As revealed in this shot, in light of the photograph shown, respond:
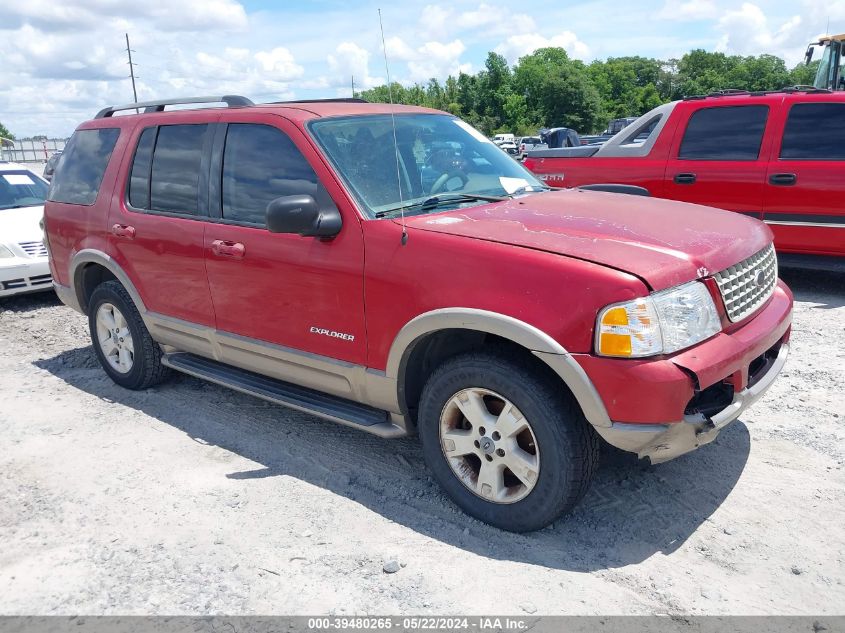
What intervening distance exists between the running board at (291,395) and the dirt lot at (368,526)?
0.37m

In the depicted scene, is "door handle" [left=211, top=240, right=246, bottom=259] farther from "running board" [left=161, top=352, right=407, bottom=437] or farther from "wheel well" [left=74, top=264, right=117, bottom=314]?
"wheel well" [left=74, top=264, right=117, bottom=314]

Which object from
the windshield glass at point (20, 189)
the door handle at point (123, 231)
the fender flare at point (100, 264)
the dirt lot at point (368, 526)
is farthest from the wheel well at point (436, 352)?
the windshield glass at point (20, 189)

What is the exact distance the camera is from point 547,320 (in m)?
2.88

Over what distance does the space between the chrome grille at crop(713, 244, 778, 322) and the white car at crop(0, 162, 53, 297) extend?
6726 mm

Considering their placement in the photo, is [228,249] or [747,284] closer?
[747,284]

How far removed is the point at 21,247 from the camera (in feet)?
26.0

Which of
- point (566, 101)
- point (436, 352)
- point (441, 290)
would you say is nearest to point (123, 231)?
point (436, 352)

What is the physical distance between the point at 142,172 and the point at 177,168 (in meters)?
0.44

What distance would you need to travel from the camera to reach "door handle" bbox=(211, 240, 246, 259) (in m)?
4.02

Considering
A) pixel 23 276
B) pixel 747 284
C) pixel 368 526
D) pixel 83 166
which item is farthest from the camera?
pixel 23 276

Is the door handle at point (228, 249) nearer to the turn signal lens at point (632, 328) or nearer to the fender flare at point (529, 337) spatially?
the fender flare at point (529, 337)

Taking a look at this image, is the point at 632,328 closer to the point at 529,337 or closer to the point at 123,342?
the point at 529,337

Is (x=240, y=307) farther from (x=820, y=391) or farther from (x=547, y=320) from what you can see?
(x=820, y=391)

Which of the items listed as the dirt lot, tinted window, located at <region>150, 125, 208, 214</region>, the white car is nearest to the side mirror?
tinted window, located at <region>150, 125, 208, 214</region>
